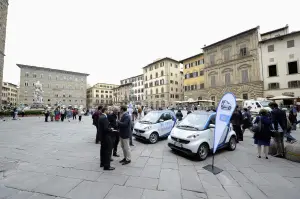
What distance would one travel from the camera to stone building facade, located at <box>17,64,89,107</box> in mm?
59000

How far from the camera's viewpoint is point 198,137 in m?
5.14

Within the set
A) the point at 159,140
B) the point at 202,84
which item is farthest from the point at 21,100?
the point at 159,140

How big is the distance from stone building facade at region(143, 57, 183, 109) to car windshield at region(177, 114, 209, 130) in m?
39.4

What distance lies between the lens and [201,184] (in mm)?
3533

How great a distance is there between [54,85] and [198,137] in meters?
Answer: 76.2

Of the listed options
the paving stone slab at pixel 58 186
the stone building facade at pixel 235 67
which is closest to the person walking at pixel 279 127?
the paving stone slab at pixel 58 186

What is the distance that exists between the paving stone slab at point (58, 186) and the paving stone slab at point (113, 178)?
0.56m

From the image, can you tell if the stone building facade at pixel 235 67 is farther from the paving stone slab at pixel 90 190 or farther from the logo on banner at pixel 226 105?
the paving stone slab at pixel 90 190

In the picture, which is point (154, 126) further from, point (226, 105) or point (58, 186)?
point (58, 186)

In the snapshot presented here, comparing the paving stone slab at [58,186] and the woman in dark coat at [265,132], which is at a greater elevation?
the woman in dark coat at [265,132]

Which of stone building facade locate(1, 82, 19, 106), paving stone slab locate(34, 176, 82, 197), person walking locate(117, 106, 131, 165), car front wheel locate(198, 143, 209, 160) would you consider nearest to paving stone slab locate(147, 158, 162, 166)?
person walking locate(117, 106, 131, 165)

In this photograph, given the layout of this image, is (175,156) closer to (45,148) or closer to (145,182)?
(145,182)

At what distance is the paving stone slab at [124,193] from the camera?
116 inches

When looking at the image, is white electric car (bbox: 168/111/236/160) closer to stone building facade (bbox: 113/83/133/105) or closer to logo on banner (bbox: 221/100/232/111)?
logo on banner (bbox: 221/100/232/111)
